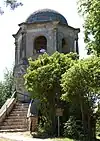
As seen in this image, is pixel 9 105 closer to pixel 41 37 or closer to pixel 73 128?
pixel 73 128

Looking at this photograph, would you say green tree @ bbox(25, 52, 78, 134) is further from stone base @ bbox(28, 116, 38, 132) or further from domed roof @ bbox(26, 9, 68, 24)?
domed roof @ bbox(26, 9, 68, 24)

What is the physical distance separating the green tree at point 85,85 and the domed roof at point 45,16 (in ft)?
37.0

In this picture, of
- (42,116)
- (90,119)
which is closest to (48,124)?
(42,116)

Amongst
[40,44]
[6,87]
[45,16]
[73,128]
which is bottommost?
[73,128]

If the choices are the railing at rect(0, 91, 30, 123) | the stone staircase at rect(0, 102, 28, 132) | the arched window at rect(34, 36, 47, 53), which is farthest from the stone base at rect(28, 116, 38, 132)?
the arched window at rect(34, 36, 47, 53)

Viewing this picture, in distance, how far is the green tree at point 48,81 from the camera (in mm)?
22344

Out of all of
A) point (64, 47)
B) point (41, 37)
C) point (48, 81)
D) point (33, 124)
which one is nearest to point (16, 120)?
point (33, 124)

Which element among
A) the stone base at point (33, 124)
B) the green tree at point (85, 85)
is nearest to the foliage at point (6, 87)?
the stone base at point (33, 124)

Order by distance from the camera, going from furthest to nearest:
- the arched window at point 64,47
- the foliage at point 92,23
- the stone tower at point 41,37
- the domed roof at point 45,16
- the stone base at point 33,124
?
1. the arched window at point 64,47
2. the domed roof at point 45,16
3. the stone tower at point 41,37
4. the stone base at point 33,124
5. the foliage at point 92,23

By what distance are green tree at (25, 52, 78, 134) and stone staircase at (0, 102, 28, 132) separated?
5.44ft

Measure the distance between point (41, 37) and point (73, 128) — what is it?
494 inches

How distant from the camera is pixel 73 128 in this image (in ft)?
68.9

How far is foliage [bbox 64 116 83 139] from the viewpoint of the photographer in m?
20.7

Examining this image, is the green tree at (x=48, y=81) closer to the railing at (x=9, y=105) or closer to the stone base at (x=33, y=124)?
the stone base at (x=33, y=124)
